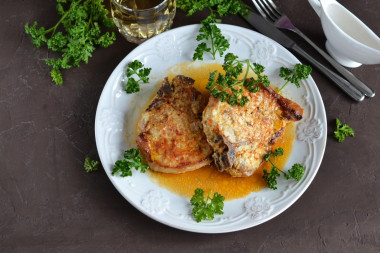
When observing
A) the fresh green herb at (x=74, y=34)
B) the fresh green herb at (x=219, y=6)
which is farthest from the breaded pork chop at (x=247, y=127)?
the fresh green herb at (x=74, y=34)

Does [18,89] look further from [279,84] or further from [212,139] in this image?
[279,84]

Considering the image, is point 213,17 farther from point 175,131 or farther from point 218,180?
point 218,180

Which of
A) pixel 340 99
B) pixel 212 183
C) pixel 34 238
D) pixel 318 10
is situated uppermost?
pixel 318 10

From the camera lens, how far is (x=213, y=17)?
4.06 meters

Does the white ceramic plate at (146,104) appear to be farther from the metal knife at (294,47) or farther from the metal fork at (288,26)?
the metal fork at (288,26)

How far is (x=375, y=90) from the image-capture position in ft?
13.9

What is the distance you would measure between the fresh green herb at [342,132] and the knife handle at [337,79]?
32cm

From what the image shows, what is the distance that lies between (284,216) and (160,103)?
1445 millimetres

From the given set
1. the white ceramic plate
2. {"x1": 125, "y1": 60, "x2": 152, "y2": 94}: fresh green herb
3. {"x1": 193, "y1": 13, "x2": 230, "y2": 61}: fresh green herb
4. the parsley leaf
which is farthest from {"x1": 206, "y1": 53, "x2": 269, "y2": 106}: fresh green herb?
{"x1": 125, "y1": 60, "x2": 152, "y2": 94}: fresh green herb

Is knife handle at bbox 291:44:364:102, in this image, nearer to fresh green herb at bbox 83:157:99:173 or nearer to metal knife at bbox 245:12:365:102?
metal knife at bbox 245:12:365:102

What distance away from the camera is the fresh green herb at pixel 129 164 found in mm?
3496

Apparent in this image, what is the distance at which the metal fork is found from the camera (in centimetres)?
414

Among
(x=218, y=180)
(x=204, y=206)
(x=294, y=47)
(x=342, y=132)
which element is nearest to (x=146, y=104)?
(x=218, y=180)

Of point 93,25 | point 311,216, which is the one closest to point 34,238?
point 93,25
